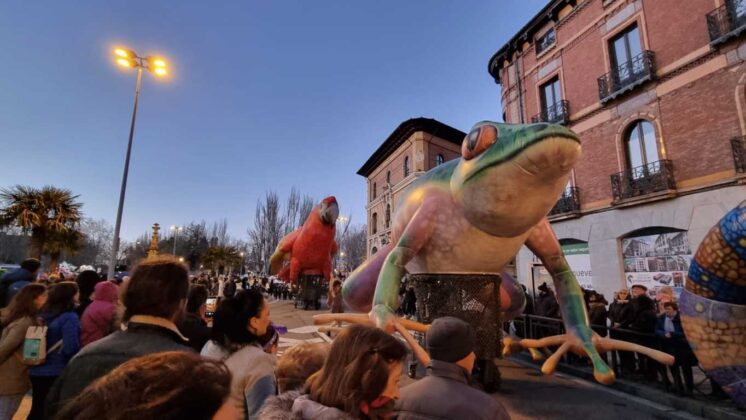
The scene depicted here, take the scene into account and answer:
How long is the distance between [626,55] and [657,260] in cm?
673

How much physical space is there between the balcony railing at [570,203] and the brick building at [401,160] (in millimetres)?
10490

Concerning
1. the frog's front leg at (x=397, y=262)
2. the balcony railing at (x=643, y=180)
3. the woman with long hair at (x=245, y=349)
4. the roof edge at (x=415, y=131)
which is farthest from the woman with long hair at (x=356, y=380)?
the roof edge at (x=415, y=131)

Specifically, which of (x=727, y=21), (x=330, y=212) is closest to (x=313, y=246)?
(x=330, y=212)

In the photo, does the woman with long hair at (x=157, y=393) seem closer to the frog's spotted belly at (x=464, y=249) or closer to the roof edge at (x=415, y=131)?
the frog's spotted belly at (x=464, y=249)

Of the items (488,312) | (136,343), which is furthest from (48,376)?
(488,312)

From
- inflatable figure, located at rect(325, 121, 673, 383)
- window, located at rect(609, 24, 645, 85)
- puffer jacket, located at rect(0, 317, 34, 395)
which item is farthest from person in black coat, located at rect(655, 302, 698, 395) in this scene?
window, located at rect(609, 24, 645, 85)

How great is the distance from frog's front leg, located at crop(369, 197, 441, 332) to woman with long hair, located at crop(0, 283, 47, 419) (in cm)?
269

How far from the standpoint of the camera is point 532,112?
1524 centimetres

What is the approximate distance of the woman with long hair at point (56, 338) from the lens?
8.96 ft

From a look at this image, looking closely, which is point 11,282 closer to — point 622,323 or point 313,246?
point 313,246

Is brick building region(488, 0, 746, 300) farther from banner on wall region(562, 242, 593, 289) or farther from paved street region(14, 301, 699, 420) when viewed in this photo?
paved street region(14, 301, 699, 420)

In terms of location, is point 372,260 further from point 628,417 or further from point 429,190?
point 628,417

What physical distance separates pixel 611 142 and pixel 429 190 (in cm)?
1163

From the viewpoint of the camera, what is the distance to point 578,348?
2.50 meters
